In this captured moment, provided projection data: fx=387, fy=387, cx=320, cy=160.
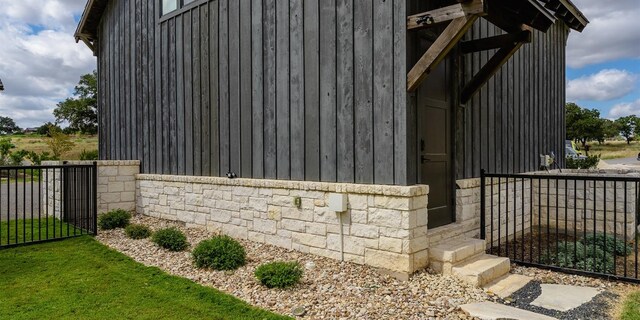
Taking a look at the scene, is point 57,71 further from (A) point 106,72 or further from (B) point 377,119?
(B) point 377,119

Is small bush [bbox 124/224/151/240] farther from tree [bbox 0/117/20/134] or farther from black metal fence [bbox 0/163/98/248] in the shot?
tree [bbox 0/117/20/134]

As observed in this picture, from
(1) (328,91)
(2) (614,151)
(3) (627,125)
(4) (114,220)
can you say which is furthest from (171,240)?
(3) (627,125)

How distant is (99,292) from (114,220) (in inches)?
127

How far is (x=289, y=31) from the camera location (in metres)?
5.08

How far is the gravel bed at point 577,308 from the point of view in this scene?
3209 millimetres

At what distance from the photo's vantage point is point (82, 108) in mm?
33156

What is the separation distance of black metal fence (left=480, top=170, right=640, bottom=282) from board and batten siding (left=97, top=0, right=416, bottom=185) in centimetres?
192

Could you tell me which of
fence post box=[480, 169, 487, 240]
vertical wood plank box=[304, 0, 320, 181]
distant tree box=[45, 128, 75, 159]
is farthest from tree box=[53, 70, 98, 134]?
fence post box=[480, 169, 487, 240]

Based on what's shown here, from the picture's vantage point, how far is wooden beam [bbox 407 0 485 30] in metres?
3.52

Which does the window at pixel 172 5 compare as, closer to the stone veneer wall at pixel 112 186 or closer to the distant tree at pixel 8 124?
the stone veneer wall at pixel 112 186

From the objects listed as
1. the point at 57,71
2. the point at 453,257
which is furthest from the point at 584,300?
the point at 57,71

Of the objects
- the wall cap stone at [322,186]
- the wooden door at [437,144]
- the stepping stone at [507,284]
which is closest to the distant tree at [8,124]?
the wall cap stone at [322,186]

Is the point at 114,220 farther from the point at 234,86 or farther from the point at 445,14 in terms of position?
the point at 445,14

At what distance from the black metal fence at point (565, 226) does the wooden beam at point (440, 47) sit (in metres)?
1.88
